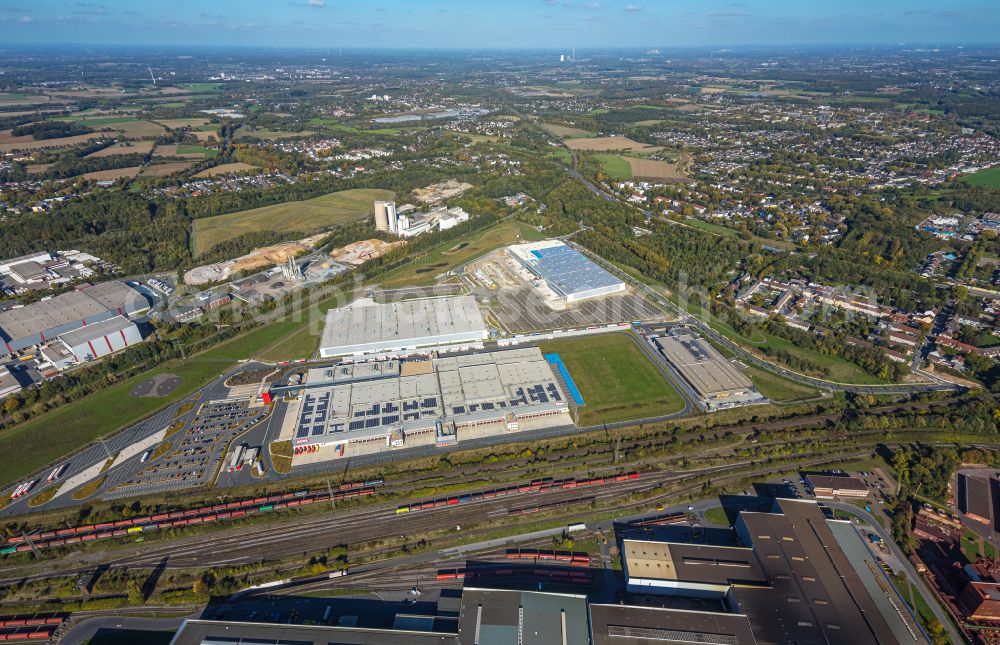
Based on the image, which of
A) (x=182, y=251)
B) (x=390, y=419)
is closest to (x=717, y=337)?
(x=390, y=419)

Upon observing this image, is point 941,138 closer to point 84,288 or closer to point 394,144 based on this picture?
point 394,144

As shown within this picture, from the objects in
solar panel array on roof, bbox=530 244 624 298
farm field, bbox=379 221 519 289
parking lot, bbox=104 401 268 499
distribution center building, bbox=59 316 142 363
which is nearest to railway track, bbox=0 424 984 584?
parking lot, bbox=104 401 268 499

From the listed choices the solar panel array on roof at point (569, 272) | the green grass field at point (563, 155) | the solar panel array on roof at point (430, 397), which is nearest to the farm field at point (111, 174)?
the solar panel array on roof at point (430, 397)

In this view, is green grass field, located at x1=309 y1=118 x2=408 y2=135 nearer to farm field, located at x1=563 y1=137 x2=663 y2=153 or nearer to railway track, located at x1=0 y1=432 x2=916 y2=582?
farm field, located at x1=563 y1=137 x2=663 y2=153

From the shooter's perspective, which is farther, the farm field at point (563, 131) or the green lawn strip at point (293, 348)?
the farm field at point (563, 131)

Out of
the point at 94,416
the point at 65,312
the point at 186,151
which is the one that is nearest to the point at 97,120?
the point at 186,151

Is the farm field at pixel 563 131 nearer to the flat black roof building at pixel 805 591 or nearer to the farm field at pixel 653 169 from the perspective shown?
the farm field at pixel 653 169

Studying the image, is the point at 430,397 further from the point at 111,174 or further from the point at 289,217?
the point at 111,174

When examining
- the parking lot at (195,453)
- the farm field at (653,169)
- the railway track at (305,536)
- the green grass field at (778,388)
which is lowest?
the railway track at (305,536)
